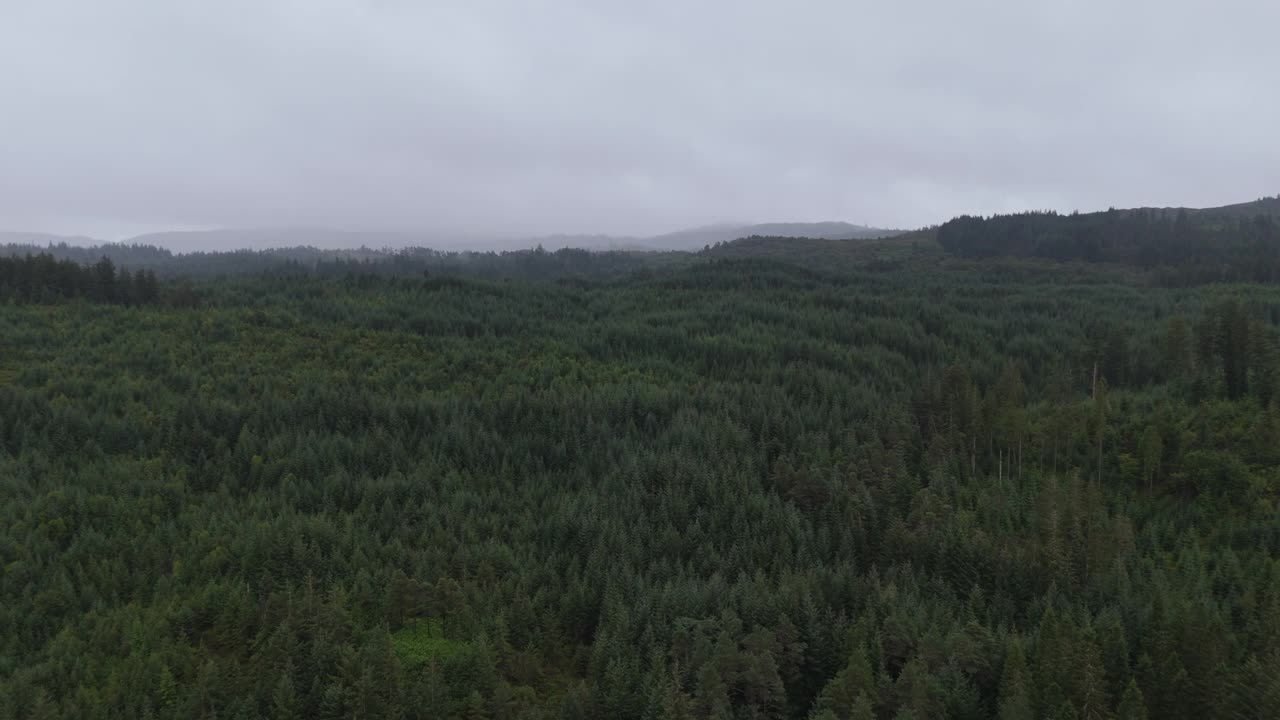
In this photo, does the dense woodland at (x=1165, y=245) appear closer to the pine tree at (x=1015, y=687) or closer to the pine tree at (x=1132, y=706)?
the pine tree at (x=1015, y=687)

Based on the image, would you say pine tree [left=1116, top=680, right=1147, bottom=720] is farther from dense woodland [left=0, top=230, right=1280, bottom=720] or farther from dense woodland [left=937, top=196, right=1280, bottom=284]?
dense woodland [left=937, top=196, right=1280, bottom=284]

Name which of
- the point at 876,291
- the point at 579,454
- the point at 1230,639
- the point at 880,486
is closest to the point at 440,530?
the point at 579,454

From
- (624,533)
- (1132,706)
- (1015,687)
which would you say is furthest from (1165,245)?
(1015,687)

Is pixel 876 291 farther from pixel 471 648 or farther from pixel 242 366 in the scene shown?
pixel 471 648

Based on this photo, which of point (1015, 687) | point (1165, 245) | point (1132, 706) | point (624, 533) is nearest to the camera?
point (1132, 706)

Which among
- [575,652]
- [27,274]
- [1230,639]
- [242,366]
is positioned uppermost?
[27,274]

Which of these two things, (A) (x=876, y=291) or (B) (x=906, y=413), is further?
(A) (x=876, y=291)

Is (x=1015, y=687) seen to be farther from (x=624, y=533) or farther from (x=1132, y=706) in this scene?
(x=624, y=533)

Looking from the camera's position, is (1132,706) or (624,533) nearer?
(1132,706)
